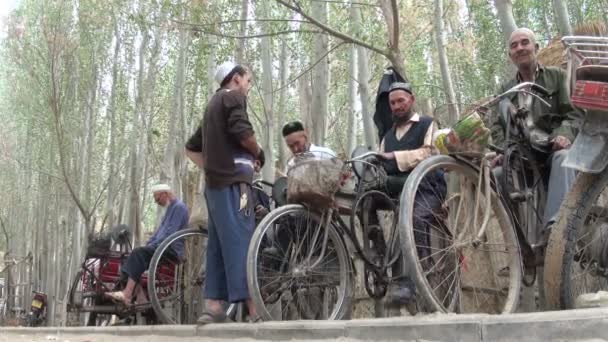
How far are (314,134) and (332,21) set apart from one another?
5860mm

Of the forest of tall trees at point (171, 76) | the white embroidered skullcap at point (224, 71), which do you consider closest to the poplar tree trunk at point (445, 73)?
the forest of tall trees at point (171, 76)

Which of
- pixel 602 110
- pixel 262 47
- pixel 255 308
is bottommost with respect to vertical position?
pixel 255 308

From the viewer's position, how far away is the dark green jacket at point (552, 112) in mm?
3820

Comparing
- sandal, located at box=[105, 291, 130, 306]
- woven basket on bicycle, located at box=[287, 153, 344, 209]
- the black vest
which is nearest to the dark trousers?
sandal, located at box=[105, 291, 130, 306]

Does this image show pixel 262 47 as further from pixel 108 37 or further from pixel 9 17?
pixel 9 17

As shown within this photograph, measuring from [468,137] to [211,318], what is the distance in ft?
6.02

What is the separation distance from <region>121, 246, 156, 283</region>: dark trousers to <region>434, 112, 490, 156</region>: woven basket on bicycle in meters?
3.83

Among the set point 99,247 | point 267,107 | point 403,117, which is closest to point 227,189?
point 403,117

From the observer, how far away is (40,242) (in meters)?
27.2

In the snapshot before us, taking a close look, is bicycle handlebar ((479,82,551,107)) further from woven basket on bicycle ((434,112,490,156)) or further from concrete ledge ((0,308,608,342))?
concrete ledge ((0,308,608,342))

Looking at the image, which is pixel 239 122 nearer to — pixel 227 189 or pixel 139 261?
pixel 227 189

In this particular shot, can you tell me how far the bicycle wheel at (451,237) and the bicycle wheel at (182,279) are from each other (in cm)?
259

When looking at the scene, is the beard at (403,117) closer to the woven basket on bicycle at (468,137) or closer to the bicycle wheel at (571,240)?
the woven basket on bicycle at (468,137)

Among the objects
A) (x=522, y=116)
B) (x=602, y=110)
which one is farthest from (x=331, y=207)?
(x=602, y=110)
